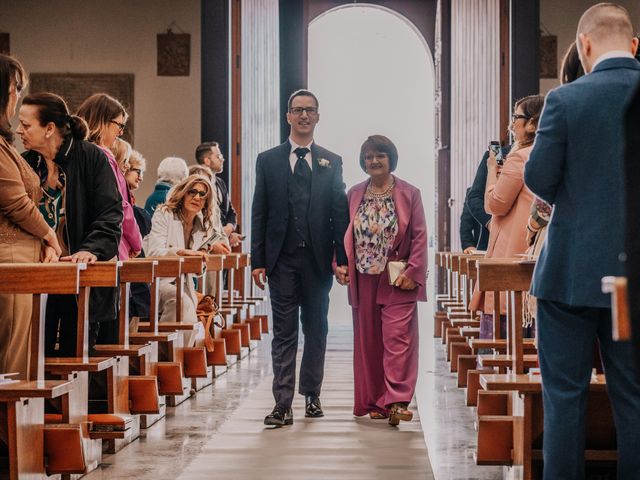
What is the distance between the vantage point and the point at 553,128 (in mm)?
2873

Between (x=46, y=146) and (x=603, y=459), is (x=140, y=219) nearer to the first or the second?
(x=46, y=146)

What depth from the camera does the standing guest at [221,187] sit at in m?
8.28

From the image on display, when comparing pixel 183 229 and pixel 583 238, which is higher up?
pixel 183 229

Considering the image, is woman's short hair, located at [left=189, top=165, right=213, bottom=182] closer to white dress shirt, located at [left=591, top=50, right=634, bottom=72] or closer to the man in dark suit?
the man in dark suit

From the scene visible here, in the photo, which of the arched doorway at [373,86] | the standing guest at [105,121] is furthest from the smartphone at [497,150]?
the arched doorway at [373,86]

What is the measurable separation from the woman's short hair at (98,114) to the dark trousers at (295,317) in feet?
3.51

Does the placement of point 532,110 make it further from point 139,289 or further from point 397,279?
point 139,289

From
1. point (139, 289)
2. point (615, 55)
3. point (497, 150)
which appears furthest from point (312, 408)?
point (615, 55)

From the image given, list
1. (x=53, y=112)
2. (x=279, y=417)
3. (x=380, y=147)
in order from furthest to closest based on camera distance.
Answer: (x=380, y=147)
(x=279, y=417)
(x=53, y=112)

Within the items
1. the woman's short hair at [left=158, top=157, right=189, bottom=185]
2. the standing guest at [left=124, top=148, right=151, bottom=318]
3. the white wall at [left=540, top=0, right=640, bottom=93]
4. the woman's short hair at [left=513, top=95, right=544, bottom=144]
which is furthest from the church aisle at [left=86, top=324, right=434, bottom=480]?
the white wall at [left=540, top=0, right=640, bottom=93]

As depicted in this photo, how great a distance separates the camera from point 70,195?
4.30 m

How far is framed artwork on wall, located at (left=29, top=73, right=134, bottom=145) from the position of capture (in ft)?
39.8

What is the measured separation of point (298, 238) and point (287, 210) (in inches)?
5.9

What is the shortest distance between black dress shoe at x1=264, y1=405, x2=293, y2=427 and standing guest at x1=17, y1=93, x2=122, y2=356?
1238 mm
